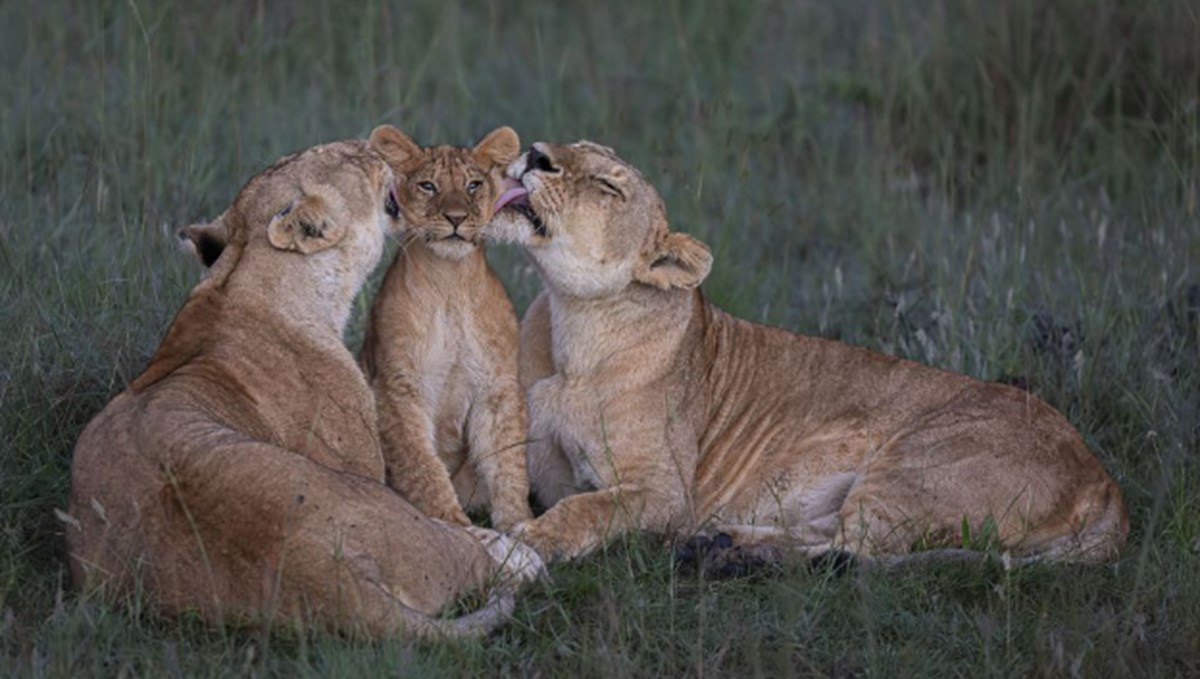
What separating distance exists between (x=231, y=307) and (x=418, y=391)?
2.09 ft

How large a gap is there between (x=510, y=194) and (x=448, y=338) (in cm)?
47

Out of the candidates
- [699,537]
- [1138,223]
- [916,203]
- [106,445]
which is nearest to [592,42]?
[916,203]

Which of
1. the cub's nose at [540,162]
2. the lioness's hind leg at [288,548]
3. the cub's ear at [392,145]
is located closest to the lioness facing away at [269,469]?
the lioness's hind leg at [288,548]

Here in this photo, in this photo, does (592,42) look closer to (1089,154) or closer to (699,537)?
(1089,154)

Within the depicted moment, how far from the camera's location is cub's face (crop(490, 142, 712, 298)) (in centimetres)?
557

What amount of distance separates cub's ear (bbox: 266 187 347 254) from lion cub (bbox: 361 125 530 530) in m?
0.26

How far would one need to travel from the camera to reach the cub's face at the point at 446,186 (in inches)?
216

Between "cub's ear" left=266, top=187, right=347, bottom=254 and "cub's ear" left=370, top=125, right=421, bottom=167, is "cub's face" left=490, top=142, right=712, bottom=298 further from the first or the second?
"cub's ear" left=266, top=187, right=347, bottom=254

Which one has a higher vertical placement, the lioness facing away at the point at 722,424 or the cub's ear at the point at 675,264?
the cub's ear at the point at 675,264

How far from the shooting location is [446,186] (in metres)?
5.52

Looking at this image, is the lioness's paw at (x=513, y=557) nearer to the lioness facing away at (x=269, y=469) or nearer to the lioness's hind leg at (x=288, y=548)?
the lioness facing away at (x=269, y=469)

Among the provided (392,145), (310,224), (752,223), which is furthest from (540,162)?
(752,223)

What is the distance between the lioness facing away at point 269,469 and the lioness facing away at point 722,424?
58 centimetres

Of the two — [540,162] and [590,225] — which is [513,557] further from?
[540,162]
